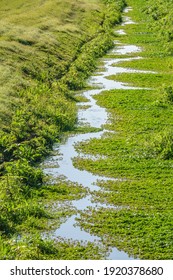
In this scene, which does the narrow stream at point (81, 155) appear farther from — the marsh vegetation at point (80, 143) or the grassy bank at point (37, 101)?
the grassy bank at point (37, 101)

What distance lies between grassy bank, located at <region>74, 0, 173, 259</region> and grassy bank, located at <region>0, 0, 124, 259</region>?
1.31m

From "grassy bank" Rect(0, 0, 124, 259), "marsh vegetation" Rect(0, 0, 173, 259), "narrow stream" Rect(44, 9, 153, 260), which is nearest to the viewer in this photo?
"marsh vegetation" Rect(0, 0, 173, 259)

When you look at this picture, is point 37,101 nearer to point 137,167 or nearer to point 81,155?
point 81,155

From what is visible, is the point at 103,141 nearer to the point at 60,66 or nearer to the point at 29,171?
the point at 29,171

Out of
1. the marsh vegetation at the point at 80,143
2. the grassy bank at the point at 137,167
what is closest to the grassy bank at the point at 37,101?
the marsh vegetation at the point at 80,143

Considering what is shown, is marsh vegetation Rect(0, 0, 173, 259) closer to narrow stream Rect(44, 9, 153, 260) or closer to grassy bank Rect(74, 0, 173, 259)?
grassy bank Rect(74, 0, 173, 259)

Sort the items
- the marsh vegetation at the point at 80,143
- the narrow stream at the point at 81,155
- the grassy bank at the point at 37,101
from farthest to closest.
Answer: the grassy bank at the point at 37,101, the narrow stream at the point at 81,155, the marsh vegetation at the point at 80,143

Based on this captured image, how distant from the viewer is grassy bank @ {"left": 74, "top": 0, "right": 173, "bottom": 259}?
62.1 ft

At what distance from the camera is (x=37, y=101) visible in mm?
31312

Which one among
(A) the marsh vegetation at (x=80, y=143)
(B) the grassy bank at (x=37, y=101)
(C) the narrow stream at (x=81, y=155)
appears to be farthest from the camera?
(B) the grassy bank at (x=37, y=101)

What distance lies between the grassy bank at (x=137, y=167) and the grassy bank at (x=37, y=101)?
1305 mm

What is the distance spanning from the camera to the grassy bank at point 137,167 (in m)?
18.9

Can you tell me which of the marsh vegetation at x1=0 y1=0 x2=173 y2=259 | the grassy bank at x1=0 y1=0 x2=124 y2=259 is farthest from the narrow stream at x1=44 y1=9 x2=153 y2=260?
the grassy bank at x1=0 y1=0 x2=124 y2=259
